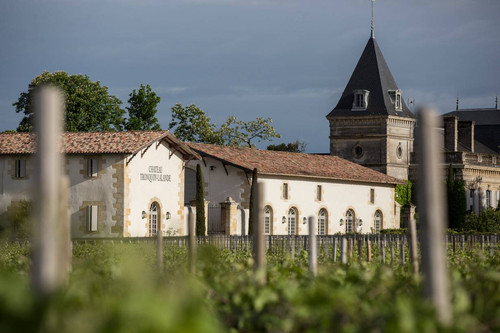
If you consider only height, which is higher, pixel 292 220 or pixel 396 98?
pixel 396 98

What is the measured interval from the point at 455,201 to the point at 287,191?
15.8 meters

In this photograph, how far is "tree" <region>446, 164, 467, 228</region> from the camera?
56.2 metres

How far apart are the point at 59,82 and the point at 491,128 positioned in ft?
119

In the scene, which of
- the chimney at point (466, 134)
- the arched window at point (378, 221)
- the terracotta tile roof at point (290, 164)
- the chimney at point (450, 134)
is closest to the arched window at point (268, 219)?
the terracotta tile roof at point (290, 164)

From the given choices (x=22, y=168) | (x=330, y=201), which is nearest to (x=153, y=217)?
(x=22, y=168)

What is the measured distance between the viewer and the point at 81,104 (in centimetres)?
6053

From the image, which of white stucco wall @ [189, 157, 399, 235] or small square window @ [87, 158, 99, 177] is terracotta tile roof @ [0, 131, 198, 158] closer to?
small square window @ [87, 158, 99, 177]

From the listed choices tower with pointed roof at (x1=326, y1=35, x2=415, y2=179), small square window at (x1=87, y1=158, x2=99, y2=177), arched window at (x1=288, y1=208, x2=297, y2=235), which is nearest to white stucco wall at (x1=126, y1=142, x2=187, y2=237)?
small square window at (x1=87, y1=158, x2=99, y2=177)

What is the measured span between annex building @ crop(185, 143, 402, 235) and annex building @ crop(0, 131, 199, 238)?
3.23 meters

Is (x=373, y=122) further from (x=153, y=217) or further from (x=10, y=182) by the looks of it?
(x=10, y=182)

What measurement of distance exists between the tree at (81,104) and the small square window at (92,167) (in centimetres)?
2182

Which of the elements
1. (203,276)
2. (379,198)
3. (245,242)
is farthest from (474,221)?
(203,276)

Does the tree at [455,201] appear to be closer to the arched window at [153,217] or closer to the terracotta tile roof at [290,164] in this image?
the terracotta tile roof at [290,164]

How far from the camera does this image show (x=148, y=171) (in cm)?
3909
